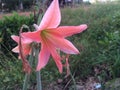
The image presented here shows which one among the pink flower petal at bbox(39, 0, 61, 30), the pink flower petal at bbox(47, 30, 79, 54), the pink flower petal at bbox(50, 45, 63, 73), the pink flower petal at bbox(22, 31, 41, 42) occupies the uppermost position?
the pink flower petal at bbox(39, 0, 61, 30)

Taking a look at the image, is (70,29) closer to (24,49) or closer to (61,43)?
(61,43)

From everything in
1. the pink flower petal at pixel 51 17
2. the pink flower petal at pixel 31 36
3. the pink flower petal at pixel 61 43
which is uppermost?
the pink flower petal at pixel 51 17

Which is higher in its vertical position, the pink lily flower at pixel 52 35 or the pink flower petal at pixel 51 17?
the pink flower petal at pixel 51 17

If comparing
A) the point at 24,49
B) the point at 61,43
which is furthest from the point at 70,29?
the point at 24,49

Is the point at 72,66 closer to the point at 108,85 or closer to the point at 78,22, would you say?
the point at 108,85

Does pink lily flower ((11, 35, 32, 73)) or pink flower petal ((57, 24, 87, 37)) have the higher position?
pink flower petal ((57, 24, 87, 37))

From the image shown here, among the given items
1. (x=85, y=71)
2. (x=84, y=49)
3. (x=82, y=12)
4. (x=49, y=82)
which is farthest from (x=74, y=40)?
(x=82, y=12)
